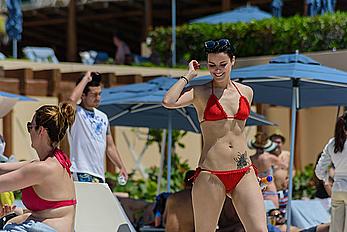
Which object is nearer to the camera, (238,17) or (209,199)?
(209,199)

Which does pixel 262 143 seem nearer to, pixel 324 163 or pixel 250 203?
→ pixel 324 163

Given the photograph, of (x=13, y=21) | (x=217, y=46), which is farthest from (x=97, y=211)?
(x=13, y=21)

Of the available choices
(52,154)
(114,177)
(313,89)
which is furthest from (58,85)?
(52,154)

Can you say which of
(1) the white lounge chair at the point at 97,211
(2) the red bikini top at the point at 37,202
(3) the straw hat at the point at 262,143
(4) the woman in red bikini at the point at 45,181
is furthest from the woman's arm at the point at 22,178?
(3) the straw hat at the point at 262,143

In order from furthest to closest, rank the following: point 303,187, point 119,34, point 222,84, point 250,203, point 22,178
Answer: point 119,34 → point 303,187 → point 222,84 → point 250,203 → point 22,178

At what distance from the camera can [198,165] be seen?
203 inches

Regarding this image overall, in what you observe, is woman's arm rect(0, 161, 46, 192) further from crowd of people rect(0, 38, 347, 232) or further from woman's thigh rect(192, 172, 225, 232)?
woman's thigh rect(192, 172, 225, 232)

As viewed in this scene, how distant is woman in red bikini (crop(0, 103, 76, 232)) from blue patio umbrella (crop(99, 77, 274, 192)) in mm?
3490

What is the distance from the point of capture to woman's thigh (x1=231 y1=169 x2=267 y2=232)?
497cm

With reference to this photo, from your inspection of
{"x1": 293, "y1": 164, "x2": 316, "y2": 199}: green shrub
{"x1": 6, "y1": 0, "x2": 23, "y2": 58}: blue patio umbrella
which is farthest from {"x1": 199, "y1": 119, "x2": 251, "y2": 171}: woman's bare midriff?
{"x1": 6, "y1": 0, "x2": 23, "y2": 58}: blue patio umbrella

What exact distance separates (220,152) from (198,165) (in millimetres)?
215

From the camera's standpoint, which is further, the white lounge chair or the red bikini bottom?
the white lounge chair

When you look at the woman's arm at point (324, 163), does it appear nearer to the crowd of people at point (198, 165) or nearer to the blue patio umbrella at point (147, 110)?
the crowd of people at point (198, 165)

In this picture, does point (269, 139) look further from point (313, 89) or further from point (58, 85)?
point (58, 85)
